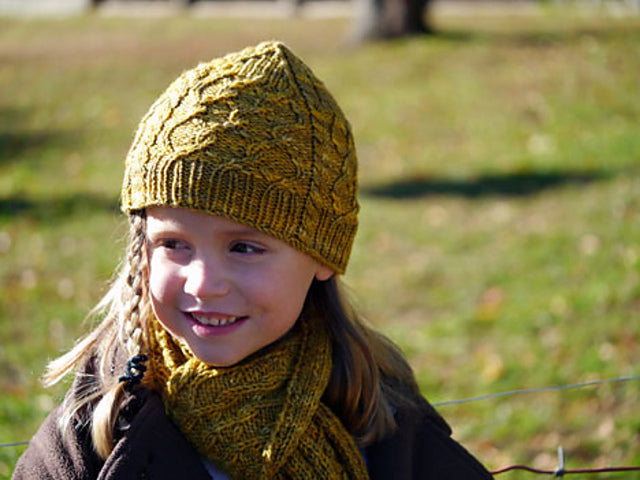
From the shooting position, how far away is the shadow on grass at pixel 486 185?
733cm

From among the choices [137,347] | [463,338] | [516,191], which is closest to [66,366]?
[137,347]

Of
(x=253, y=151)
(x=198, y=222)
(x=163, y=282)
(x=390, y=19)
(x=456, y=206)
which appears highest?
(x=253, y=151)

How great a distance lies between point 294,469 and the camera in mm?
2275

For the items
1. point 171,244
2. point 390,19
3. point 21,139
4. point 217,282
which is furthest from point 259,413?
point 390,19

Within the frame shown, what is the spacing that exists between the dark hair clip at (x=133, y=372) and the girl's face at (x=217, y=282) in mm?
120

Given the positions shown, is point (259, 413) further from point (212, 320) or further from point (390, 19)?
point (390, 19)

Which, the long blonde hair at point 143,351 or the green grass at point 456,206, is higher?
the long blonde hair at point 143,351

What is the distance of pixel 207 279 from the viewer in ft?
6.89

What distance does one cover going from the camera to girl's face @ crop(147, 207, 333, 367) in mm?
2129

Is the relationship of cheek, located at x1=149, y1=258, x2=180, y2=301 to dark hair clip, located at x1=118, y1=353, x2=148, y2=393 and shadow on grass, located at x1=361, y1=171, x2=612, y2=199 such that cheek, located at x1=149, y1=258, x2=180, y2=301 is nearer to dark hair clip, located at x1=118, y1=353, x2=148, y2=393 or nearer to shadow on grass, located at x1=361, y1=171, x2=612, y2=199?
dark hair clip, located at x1=118, y1=353, x2=148, y2=393

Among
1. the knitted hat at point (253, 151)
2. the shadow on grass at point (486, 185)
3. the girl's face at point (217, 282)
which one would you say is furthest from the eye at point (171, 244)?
the shadow on grass at point (486, 185)

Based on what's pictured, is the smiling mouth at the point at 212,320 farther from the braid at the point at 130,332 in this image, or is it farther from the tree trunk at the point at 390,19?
the tree trunk at the point at 390,19

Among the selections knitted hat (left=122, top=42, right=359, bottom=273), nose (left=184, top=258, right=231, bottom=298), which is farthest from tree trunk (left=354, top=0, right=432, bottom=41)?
nose (left=184, top=258, right=231, bottom=298)

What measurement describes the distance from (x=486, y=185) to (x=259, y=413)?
5623mm
